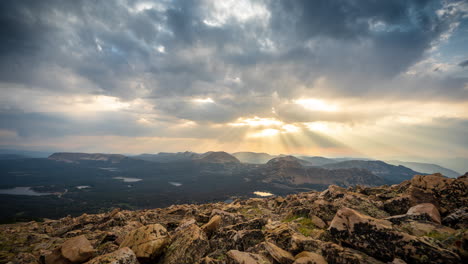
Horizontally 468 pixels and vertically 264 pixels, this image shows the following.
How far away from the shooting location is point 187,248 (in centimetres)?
1193

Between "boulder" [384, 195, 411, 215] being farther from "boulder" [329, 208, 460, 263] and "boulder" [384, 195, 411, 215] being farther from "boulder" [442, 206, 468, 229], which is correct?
"boulder" [329, 208, 460, 263]

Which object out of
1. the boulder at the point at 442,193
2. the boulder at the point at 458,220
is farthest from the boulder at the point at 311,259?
the boulder at the point at 442,193

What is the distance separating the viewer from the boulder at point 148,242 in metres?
11.3

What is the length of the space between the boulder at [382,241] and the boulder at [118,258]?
12488 mm

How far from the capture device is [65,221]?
34531mm

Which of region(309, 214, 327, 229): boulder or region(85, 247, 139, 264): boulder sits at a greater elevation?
region(85, 247, 139, 264): boulder

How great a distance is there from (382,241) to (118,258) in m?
14.6

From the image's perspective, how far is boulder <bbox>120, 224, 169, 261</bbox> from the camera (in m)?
11.3

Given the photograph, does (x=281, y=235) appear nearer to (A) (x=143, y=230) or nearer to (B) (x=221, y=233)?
(B) (x=221, y=233)

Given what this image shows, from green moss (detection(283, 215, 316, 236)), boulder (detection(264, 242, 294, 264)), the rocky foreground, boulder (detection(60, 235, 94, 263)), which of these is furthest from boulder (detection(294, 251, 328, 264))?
boulder (detection(60, 235, 94, 263))

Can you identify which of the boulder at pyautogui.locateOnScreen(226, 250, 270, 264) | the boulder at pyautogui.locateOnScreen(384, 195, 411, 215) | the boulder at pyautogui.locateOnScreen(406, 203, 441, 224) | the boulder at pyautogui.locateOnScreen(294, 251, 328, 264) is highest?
the boulder at pyautogui.locateOnScreen(406, 203, 441, 224)

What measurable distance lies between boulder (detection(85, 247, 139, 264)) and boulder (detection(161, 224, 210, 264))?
201 cm

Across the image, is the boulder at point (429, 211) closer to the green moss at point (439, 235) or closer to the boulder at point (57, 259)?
the green moss at point (439, 235)

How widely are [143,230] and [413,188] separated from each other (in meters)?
22.8
